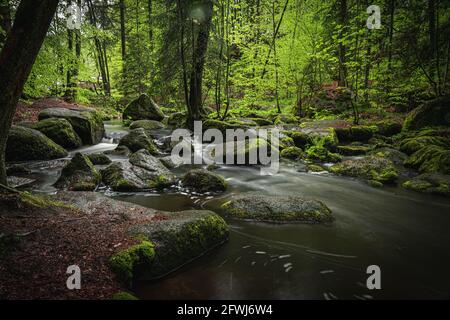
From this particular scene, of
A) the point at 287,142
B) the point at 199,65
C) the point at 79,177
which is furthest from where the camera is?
the point at 199,65

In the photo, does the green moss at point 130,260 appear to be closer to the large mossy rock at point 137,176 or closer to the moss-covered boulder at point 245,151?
the large mossy rock at point 137,176

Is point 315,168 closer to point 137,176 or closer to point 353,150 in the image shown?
point 353,150

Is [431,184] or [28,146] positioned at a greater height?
[28,146]

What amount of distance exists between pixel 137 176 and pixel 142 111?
11.7m

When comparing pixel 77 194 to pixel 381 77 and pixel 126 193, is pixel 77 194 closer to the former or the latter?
pixel 126 193

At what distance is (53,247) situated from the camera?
3223mm

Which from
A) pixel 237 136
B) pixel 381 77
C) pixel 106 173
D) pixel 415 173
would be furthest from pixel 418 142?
pixel 106 173

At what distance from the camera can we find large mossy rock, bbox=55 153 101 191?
664cm

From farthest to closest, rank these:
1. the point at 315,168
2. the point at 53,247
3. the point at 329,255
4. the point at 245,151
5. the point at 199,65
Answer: the point at 199,65, the point at 245,151, the point at 315,168, the point at 329,255, the point at 53,247

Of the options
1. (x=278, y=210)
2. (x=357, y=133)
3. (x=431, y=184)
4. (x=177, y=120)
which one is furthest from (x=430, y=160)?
(x=177, y=120)

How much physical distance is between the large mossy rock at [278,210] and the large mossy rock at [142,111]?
13.6m

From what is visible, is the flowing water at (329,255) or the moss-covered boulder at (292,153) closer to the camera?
the flowing water at (329,255)

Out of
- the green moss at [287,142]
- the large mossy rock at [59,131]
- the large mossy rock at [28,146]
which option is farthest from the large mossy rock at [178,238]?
the large mossy rock at [59,131]

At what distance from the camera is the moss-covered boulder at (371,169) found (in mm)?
8008
